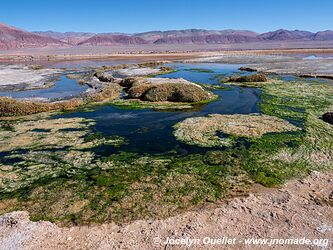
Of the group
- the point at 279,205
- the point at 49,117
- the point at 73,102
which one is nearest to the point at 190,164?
the point at 279,205

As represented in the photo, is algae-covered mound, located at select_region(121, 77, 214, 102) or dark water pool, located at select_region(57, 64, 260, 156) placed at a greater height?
algae-covered mound, located at select_region(121, 77, 214, 102)

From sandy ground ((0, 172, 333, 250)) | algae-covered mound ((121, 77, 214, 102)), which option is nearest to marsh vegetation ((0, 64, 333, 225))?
sandy ground ((0, 172, 333, 250))

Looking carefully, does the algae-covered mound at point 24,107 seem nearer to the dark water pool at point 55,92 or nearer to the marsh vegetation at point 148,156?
the marsh vegetation at point 148,156

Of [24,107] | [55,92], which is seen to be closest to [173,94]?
[24,107]

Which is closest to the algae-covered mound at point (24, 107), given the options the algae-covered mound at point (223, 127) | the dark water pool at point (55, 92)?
the dark water pool at point (55, 92)

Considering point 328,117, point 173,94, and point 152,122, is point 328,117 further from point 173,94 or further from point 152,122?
point 173,94

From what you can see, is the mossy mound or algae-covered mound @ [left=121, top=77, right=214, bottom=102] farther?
algae-covered mound @ [left=121, top=77, right=214, bottom=102]

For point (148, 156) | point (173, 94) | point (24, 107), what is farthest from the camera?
point (173, 94)
